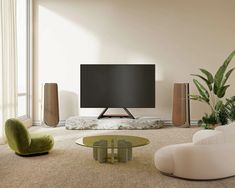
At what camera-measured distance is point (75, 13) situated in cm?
636

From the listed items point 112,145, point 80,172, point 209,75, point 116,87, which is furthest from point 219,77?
point 80,172

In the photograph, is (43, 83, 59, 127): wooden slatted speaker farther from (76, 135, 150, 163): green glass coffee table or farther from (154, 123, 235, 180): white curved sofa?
(154, 123, 235, 180): white curved sofa

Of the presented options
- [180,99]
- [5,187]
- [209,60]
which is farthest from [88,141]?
[209,60]

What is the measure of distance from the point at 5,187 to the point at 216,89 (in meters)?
4.37

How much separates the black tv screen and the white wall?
42cm

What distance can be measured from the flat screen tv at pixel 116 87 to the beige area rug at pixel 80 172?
189cm

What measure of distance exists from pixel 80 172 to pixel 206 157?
4.09 ft

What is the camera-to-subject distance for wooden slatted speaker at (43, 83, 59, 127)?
19.7 ft

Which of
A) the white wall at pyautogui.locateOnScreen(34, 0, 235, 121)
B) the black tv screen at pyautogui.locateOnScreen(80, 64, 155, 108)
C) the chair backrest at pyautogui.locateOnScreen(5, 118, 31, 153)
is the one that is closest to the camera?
the chair backrest at pyautogui.locateOnScreen(5, 118, 31, 153)

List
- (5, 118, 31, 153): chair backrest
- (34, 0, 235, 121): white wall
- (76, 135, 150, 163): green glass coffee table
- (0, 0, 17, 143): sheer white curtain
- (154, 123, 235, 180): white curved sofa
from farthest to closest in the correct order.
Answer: (34, 0, 235, 121): white wall
(0, 0, 17, 143): sheer white curtain
(5, 118, 31, 153): chair backrest
(76, 135, 150, 163): green glass coffee table
(154, 123, 235, 180): white curved sofa

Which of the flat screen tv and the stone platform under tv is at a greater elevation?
the flat screen tv

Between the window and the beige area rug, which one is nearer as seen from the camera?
the beige area rug

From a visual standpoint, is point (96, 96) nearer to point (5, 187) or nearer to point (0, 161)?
point (0, 161)

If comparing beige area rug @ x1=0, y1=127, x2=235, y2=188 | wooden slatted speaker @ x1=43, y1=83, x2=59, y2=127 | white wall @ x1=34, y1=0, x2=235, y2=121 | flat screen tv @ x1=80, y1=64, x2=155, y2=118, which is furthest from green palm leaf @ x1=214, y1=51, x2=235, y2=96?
wooden slatted speaker @ x1=43, y1=83, x2=59, y2=127
